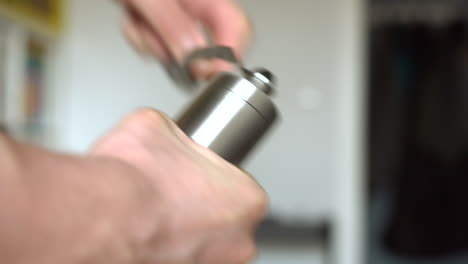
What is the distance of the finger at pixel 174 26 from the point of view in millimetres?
382

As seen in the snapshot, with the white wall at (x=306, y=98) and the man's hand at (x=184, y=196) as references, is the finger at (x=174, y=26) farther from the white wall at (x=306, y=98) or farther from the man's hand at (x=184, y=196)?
the white wall at (x=306, y=98)

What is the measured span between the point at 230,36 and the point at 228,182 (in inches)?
6.8

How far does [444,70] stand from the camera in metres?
1.68

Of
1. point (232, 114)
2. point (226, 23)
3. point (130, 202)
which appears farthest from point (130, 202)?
point (226, 23)

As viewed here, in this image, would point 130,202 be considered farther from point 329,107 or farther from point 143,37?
point 329,107

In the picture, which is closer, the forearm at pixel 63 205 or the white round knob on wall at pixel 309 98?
the forearm at pixel 63 205

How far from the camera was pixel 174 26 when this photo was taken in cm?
39

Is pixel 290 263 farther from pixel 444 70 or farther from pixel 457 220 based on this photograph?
pixel 444 70

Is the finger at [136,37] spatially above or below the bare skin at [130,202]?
above

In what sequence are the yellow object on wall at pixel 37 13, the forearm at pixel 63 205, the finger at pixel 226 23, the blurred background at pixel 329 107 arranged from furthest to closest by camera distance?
the blurred background at pixel 329 107 → the yellow object on wall at pixel 37 13 → the finger at pixel 226 23 → the forearm at pixel 63 205

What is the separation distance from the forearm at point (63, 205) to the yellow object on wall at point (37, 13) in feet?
3.82

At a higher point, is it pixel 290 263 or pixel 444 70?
pixel 444 70

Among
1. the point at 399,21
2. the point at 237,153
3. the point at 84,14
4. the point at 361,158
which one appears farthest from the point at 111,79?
the point at 237,153

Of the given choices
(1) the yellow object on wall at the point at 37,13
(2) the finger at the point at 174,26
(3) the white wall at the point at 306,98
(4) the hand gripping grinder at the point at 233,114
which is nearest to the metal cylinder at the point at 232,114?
(4) the hand gripping grinder at the point at 233,114
